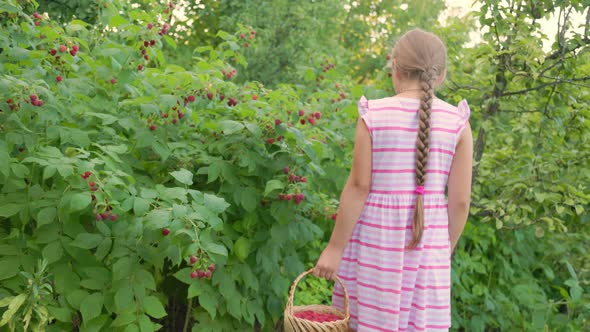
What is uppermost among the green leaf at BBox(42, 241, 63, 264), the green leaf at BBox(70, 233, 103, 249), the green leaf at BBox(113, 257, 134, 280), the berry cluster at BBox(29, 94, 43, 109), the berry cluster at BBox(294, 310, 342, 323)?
the berry cluster at BBox(29, 94, 43, 109)

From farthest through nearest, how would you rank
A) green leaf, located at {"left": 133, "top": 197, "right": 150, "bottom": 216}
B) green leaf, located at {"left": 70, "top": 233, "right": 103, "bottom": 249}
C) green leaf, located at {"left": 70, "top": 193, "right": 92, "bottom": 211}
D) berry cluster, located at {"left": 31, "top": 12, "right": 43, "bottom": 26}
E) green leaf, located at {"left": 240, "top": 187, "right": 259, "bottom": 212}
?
1. berry cluster, located at {"left": 31, "top": 12, "right": 43, "bottom": 26}
2. green leaf, located at {"left": 240, "top": 187, "right": 259, "bottom": 212}
3. green leaf, located at {"left": 70, "top": 233, "right": 103, "bottom": 249}
4. green leaf, located at {"left": 133, "top": 197, "right": 150, "bottom": 216}
5. green leaf, located at {"left": 70, "top": 193, "right": 92, "bottom": 211}

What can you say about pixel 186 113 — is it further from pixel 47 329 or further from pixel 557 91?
pixel 557 91

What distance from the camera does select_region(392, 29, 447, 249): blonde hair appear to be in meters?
2.54

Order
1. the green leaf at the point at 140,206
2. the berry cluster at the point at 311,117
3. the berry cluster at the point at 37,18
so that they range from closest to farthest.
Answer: the green leaf at the point at 140,206 → the berry cluster at the point at 311,117 → the berry cluster at the point at 37,18

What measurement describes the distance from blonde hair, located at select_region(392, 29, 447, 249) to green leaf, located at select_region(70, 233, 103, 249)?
1.32 metres

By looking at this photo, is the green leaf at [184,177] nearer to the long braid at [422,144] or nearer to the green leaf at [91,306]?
the green leaf at [91,306]

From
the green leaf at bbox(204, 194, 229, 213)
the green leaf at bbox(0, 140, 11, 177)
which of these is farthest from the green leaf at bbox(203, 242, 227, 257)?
the green leaf at bbox(0, 140, 11, 177)

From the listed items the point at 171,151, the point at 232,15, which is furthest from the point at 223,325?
the point at 232,15

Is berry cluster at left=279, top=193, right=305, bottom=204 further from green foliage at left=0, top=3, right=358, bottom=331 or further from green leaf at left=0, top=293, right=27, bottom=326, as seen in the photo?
green leaf at left=0, top=293, right=27, bottom=326

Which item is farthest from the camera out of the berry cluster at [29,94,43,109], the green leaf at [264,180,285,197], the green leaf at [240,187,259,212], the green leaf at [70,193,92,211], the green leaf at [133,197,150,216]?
the green leaf at [240,187,259,212]

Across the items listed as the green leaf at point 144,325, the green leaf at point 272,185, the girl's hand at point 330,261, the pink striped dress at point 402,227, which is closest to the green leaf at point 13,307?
the green leaf at point 144,325

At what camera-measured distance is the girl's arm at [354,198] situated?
2.59 m

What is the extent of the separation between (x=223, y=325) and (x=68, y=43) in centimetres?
156

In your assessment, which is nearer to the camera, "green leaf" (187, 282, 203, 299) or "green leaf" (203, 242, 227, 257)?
"green leaf" (203, 242, 227, 257)
